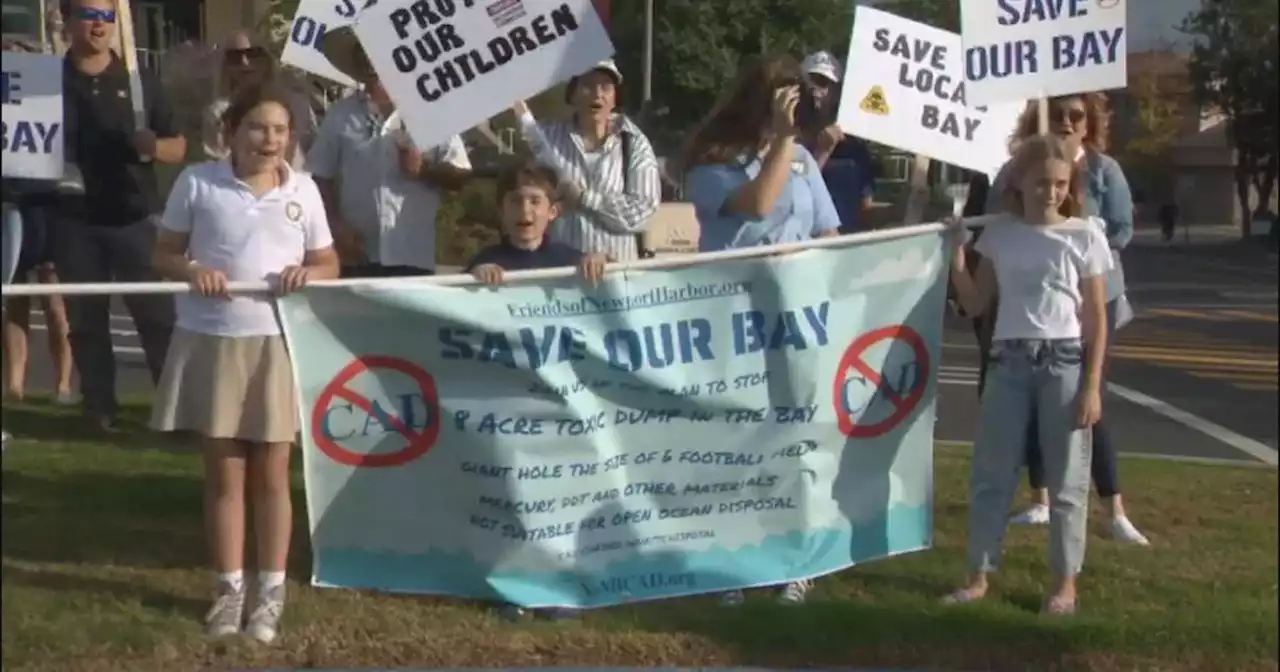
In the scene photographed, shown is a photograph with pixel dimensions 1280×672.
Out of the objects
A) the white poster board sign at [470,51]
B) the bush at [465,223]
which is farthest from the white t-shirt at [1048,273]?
the bush at [465,223]

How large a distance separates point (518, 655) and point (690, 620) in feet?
1.94

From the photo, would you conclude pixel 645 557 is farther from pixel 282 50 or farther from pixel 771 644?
pixel 282 50

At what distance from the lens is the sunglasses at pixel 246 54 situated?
5555mm

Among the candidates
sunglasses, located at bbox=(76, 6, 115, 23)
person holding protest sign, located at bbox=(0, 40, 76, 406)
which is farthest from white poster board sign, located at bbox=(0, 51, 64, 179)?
sunglasses, located at bbox=(76, 6, 115, 23)

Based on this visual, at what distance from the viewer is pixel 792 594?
16.9 feet

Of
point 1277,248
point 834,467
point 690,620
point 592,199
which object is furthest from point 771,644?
point 1277,248

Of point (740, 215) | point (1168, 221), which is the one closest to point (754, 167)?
point (740, 215)

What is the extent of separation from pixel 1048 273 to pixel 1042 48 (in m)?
0.84

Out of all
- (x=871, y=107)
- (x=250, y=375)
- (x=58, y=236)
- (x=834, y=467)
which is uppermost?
(x=871, y=107)

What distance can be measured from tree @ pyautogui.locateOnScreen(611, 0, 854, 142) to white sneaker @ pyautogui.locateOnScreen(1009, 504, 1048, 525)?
2070mm

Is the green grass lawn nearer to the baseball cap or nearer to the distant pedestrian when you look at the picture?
the baseball cap

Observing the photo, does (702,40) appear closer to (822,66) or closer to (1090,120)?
(822,66)

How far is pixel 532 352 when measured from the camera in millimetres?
4758

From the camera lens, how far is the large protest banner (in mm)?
4719
